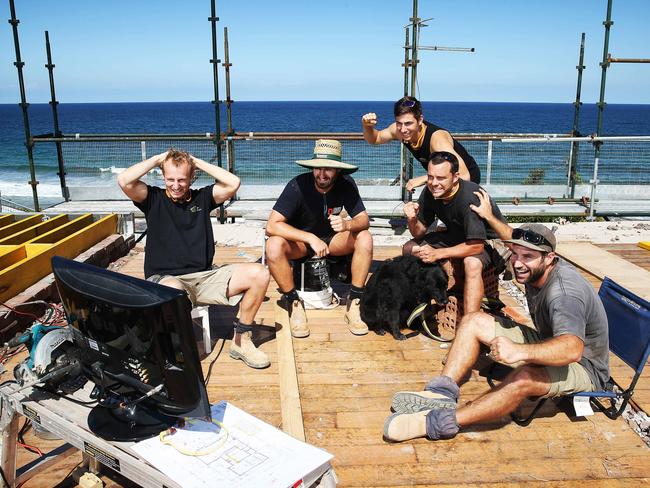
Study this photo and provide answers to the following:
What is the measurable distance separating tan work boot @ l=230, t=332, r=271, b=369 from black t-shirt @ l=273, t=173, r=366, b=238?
1.00m

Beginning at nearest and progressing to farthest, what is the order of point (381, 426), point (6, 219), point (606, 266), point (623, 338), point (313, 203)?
1. point (381, 426)
2. point (623, 338)
3. point (313, 203)
4. point (606, 266)
5. point (6, 219)

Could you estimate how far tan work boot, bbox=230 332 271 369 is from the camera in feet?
11.8

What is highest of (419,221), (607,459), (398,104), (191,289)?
(398,104)

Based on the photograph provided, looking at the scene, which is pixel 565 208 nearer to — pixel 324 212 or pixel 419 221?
pixel 419 221

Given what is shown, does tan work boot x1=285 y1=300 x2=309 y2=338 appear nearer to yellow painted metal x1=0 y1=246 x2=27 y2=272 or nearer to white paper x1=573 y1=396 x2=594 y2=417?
white paper x1=573 y1=396 x2=594 y2=417

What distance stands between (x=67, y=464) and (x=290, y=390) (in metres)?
1.18

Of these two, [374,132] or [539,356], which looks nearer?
[539,356]

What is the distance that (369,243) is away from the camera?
4258 mm

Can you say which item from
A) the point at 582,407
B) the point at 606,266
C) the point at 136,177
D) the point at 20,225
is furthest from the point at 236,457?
the point at 20,225

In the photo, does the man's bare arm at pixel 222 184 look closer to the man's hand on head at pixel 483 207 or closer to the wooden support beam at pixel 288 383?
the wooden support beam at pixel 288 383

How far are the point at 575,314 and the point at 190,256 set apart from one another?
2264 millimetres

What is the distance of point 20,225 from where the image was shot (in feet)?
19.2

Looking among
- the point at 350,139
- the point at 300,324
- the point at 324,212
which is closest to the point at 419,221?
the point at 324,212

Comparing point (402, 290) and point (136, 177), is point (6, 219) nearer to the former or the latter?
point (136, 177)
